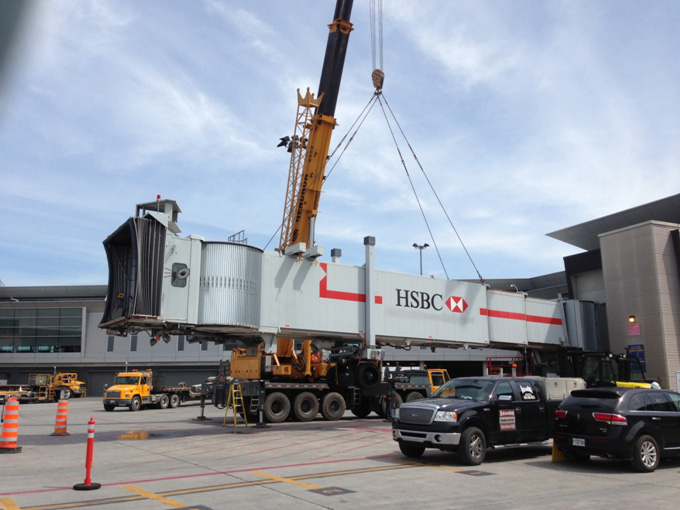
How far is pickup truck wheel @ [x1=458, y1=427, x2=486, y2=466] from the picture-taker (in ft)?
35.5

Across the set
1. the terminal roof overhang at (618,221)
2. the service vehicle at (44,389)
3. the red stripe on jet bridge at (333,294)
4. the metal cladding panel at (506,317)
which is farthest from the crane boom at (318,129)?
the service vehicle at (44,389)

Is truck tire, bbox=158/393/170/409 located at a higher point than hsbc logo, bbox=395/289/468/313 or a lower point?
lower

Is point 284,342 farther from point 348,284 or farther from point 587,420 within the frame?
point 587,420

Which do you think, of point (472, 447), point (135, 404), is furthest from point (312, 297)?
point (135, 404)

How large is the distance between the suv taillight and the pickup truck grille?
3073 mm

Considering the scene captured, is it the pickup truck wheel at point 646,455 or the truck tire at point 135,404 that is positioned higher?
the pickup truck wheel at point 646,455

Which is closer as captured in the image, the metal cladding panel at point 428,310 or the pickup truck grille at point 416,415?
the pickup truck grille at point 416,415

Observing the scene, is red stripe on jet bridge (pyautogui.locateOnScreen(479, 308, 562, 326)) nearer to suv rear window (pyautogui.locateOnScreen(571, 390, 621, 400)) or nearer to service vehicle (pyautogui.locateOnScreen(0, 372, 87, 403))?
suv rear window (pyautogui.locateOnScreen(571, 390, 621, 400))

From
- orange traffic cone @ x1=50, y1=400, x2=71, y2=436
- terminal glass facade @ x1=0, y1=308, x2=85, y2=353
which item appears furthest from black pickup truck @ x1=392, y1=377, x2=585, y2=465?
terminal glass facade @ x1=0, y1=308, x2=85, y2=353

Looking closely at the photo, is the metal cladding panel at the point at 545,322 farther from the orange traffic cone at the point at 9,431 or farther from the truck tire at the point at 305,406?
the orange traffic cone at the point at 9,431

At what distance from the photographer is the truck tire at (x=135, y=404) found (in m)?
33.2

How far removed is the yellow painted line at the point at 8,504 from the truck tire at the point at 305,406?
13855 mm

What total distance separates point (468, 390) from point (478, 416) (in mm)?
1038

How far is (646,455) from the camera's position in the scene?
1048 cm
